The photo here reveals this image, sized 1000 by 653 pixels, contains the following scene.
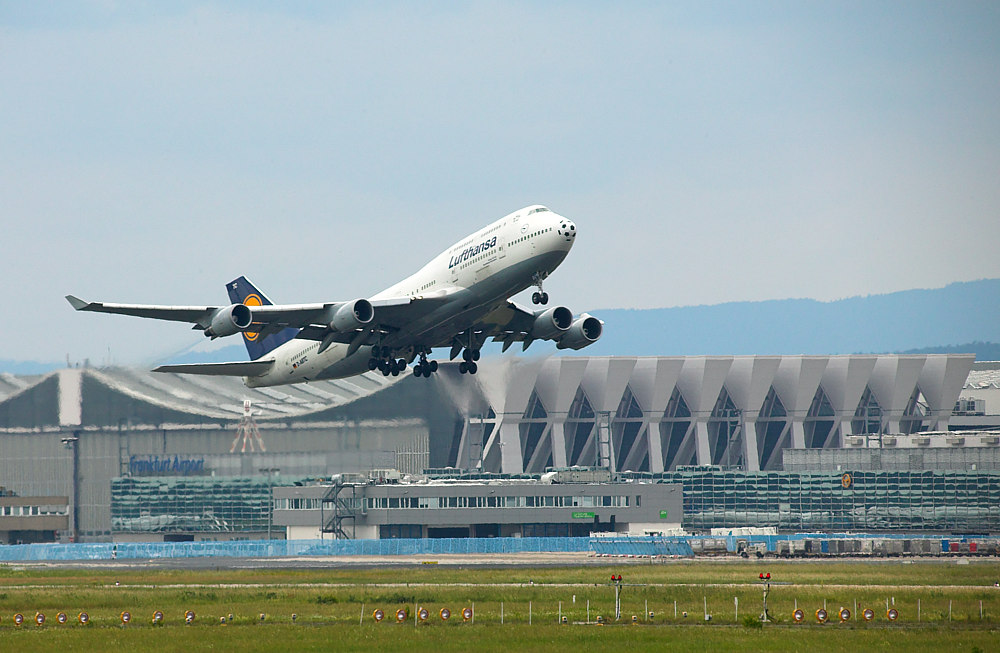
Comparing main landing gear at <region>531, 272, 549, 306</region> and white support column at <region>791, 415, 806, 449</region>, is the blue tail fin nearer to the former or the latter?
main landing gear at <region>531, 272, 549, 306</region>

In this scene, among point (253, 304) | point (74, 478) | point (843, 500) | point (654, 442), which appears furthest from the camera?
point (654, 442)

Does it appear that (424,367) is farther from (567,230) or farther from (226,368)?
(567,230)

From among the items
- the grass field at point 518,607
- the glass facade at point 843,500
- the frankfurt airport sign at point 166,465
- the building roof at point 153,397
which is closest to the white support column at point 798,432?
the glass facade at point 843,500

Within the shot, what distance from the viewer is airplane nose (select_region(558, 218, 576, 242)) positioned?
54000 millimetres

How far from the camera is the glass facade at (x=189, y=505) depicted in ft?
404

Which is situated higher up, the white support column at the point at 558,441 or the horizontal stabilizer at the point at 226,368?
the horizontal stabilizer at the point at 226,368

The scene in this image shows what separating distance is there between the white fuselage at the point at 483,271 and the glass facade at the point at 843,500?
74248 millimetres

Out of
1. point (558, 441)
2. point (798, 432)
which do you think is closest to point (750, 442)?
point (798, 432)

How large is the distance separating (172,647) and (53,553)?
62.5 metres

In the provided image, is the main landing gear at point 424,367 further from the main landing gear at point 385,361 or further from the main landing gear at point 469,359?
the main landing gear at point 469,359

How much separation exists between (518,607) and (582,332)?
16091 mm

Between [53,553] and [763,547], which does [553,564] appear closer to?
[763,547]

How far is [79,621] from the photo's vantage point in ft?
162

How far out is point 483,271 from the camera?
56.1 metres
